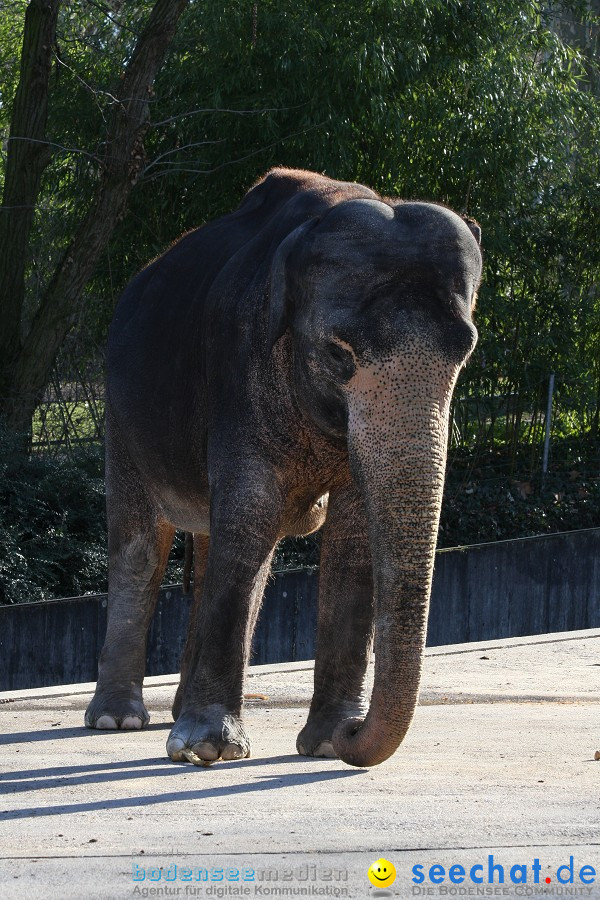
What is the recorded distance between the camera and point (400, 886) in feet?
10.6

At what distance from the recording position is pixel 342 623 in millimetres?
5445

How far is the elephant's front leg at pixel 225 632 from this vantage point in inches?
201

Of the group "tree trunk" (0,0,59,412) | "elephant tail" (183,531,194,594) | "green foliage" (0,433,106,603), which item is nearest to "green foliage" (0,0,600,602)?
"green foliage" (0,433,106,603)

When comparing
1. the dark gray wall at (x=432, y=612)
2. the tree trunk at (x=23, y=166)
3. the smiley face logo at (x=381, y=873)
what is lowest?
the dark gray wall at (x=432, y=612)

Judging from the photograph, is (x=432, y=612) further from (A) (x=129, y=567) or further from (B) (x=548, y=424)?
(A) (x=129, y=567)

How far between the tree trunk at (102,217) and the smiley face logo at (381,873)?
31.4 feet

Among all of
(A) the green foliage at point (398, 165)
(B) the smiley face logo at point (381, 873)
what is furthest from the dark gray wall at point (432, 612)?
(B) the smiley face logo at point (381, 873)

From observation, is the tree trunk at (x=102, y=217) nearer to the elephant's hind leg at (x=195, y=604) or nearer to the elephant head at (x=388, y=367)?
the elephant's hind leg at (x=195, y=604)

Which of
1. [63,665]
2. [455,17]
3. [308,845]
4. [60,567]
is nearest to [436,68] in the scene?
[455,17]

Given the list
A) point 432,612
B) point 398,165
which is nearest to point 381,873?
point 432,612

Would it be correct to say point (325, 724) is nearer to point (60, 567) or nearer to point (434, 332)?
point (434, 332)

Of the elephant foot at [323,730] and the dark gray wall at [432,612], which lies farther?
the dark gray wall at [432,612]

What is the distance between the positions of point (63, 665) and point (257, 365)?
5.51m

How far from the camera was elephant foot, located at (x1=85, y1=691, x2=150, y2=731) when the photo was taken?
627 centimetres
